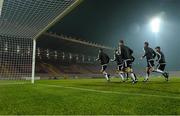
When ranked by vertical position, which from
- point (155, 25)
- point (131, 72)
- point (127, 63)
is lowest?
point (131, 72)

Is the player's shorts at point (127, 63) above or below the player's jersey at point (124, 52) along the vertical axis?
below

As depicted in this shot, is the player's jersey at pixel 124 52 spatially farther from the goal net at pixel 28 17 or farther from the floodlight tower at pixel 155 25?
the floodlight tower at pixel 155 25

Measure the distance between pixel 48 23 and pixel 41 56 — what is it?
116ft

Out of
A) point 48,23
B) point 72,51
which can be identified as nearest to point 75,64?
point 72,51

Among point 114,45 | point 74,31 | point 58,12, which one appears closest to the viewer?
point 58,12

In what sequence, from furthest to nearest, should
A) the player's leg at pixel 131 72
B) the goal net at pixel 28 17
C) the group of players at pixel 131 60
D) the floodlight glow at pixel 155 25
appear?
the floodlight glow at pixel 155 25 < the group of players at pixel 131 60 < the player's leg at pixel 131 72 < the goal net at pixel 28 17

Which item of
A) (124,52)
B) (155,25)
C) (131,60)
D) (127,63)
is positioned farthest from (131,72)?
(155,25)

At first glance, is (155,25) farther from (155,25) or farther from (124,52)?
(124,52)

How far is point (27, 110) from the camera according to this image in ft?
12.9

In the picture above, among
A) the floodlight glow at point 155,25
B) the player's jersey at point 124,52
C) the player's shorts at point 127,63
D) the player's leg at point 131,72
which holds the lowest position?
the player's leg at point 131,72

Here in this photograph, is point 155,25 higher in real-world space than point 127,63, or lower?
higher

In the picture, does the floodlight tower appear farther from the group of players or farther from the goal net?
the goal net

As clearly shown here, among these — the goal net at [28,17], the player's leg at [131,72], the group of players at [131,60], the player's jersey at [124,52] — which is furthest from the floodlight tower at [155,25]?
the player's leg at [131,72]

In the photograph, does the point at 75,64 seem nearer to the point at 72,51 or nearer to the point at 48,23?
the point at 72,51
